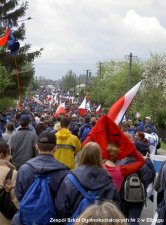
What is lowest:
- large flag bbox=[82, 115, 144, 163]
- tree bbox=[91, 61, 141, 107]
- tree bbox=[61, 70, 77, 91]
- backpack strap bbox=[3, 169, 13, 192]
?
tree bbox=[61, 70, 77, 91]

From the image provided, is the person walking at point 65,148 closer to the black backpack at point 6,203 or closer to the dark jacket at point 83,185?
the black backpack at point 6,203

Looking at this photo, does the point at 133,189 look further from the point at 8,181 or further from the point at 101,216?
the point at 101,216

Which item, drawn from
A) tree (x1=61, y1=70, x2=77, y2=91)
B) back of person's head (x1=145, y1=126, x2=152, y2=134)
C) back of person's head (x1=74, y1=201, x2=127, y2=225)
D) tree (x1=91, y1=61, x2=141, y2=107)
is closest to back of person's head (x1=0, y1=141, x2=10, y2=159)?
back of person's head (x1=74, y1=201, x2=127, y2=225)

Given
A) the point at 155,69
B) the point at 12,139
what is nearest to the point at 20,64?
the point at 155,69

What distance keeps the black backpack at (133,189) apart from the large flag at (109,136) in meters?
0.64

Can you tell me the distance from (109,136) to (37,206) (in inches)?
65.3

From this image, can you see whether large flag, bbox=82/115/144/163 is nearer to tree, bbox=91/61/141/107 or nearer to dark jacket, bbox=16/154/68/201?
dark jacket, bbox=16/154/68/201

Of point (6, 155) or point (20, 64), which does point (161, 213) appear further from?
point (20, 64)

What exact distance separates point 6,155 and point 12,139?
356 cm

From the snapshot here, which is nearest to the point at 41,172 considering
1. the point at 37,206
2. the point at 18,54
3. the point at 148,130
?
the point at 37,206

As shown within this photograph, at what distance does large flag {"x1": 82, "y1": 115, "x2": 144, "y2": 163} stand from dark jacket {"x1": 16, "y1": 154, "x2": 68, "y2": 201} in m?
1.14

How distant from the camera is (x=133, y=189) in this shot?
6988 millimetres

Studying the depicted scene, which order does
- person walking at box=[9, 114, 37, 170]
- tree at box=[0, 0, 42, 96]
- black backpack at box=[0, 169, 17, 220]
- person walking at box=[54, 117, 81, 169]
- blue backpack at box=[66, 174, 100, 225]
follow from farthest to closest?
1. tree at box=[0, 0, 42, 96]
2. person walking at box=[9, 114, 37, 170]
3. person walking at box=[54, 117, 81, 169]
4. black backpack at box=[0, 169, 17, 220]
5. blue backpack at box=[66, 174, 100, 225]

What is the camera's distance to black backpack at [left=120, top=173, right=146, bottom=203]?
Result: 6.91m
